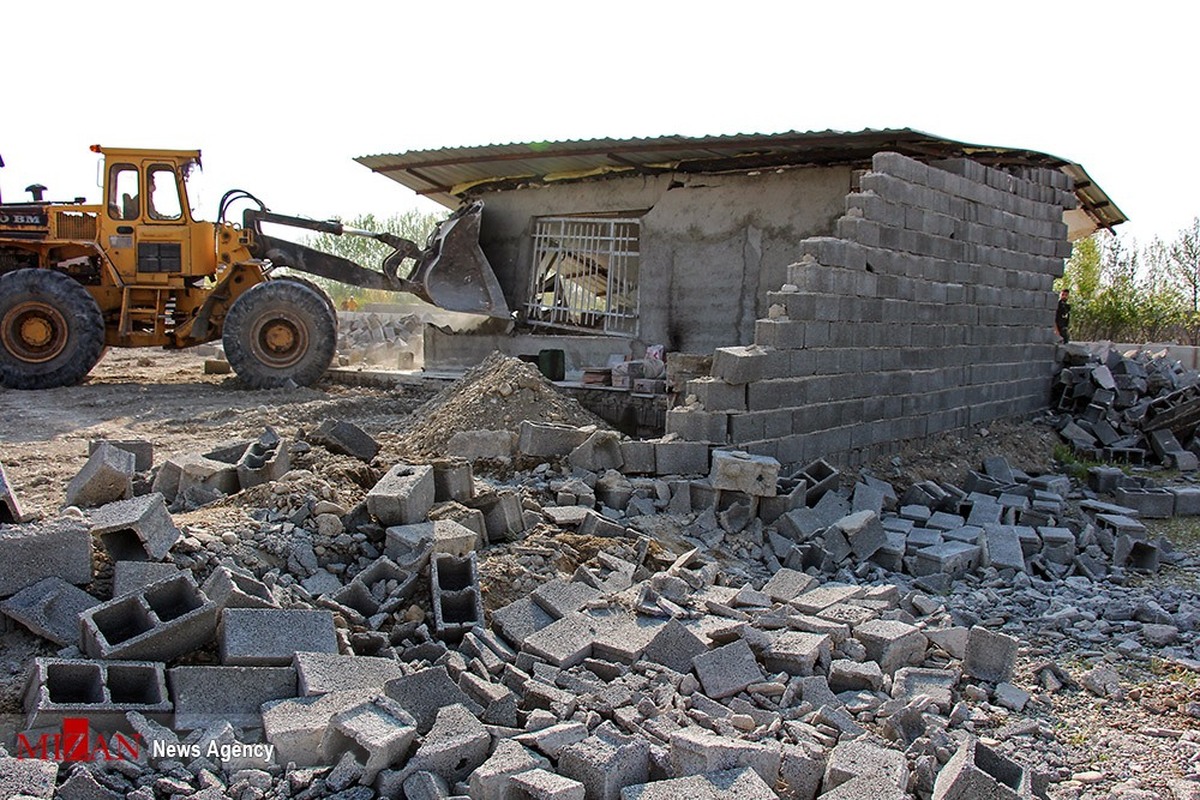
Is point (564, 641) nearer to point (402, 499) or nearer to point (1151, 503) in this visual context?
point (402, 499)

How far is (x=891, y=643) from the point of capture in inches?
183

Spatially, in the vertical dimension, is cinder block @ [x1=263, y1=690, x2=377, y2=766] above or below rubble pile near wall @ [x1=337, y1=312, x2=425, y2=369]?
below

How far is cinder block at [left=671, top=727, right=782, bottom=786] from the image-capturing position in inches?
138

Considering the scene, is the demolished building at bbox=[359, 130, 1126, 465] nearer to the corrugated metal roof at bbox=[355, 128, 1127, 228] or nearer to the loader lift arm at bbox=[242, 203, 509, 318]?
the corrugated metal roof at bbox=[355, 128, 1127, 228]

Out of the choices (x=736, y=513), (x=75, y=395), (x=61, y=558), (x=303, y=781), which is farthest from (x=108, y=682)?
(x=75, y=395)

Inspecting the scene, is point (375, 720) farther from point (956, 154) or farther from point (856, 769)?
point (956, 154)

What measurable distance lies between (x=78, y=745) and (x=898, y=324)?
6857 mm

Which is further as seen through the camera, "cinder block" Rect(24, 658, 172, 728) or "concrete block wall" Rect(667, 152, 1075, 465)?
"concrete block wall" Rect(667, 152, 1075, 465)

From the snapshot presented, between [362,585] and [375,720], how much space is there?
1.25 metres

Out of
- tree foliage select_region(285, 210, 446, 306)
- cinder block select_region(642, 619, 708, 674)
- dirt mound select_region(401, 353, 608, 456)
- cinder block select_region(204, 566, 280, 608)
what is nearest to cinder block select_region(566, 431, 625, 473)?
dirt mound select_region(401, 353, 608, 456)

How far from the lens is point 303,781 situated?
3412 mm

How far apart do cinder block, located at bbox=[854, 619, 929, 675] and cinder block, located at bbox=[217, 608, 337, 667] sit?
253 centimetres

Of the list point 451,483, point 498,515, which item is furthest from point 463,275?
point 498,515

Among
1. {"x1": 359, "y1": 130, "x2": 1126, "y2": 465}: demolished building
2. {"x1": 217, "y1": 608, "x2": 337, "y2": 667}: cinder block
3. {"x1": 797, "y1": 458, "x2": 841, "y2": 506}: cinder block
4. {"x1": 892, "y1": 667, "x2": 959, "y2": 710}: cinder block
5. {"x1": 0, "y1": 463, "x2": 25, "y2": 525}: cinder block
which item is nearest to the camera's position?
{"x1": 217, "y1": 608, "x2": 337, "y2": 667}: cinder block
